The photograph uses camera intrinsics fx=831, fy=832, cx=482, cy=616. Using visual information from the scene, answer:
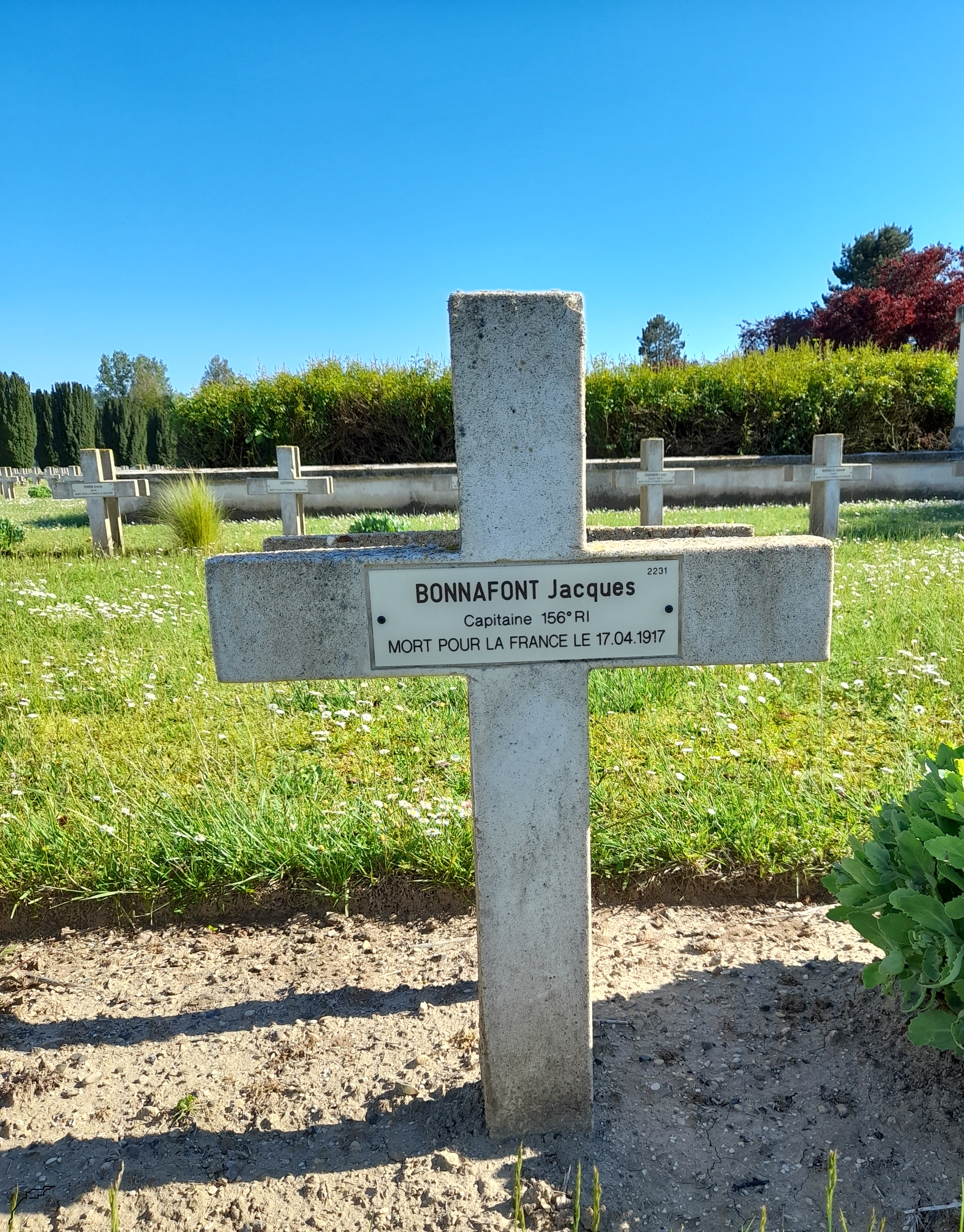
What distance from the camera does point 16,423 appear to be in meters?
29.2

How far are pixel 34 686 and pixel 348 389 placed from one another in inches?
412

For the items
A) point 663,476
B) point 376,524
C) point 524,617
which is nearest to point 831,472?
point 663,476

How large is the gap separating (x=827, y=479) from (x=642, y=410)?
585 centimetres

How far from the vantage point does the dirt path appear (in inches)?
61.6

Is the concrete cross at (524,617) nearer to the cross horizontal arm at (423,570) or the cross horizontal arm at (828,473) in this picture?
the cross horizontal arm at (423,570)

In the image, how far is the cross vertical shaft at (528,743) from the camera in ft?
4.74

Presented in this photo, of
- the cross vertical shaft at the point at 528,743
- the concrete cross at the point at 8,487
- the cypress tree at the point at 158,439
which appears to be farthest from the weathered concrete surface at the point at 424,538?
the cypress tree at the point at 158,439

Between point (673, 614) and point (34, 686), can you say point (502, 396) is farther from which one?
point (34, 686)

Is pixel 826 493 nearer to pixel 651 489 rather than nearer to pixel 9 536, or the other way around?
pixel 651 489

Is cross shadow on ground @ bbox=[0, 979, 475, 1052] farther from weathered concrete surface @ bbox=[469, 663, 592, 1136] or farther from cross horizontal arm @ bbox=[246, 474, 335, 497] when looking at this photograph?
cross horizontal arm @ bbox=[246, 474, 335, 497]

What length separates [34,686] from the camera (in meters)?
4.03

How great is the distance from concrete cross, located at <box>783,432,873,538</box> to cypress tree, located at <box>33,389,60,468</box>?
29635 millimetres

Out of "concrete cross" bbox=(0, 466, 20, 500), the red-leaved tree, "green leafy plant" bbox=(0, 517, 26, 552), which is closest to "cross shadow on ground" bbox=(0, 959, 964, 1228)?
"green leafy plant" bbox=(0, 517, 26, 552)

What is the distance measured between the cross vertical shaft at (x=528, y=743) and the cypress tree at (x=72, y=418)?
106 ft
